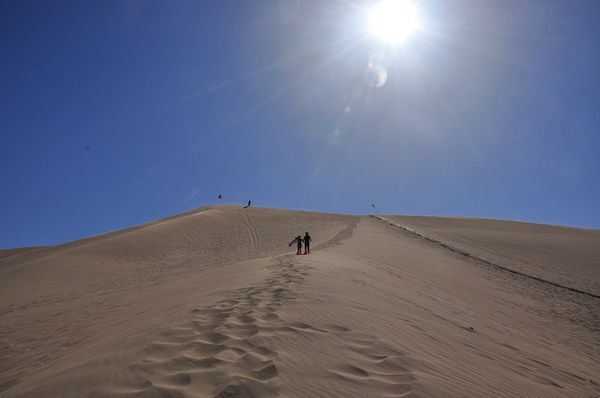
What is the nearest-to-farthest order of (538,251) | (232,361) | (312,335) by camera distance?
(232,361), (312,335), (538,251)

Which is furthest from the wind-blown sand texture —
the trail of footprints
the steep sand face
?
the steep sand face

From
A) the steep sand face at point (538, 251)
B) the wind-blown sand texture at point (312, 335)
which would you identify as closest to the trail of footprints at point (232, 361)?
the wind-blown sand texture at point (312, 335)

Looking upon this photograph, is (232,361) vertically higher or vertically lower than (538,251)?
lower

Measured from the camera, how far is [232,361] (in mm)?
3348

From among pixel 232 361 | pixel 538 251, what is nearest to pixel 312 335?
pixel 232 361

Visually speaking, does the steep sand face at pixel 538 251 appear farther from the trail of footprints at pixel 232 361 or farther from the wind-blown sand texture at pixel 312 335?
the trail of footprints at pixel 232 361

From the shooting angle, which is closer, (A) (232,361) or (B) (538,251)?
(A) (232,361)

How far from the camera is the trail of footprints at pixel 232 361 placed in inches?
113

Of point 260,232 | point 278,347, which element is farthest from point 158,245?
point 278,347

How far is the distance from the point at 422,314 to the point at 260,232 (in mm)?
26033

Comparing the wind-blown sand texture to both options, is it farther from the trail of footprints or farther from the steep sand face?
the steep sand face

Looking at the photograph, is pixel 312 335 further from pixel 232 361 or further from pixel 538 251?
pixel 538 251

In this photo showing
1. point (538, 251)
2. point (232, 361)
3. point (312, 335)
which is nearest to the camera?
point (232, 361)

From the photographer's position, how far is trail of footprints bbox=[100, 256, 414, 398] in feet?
9.39
